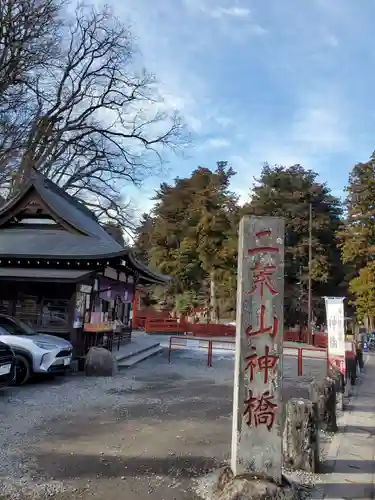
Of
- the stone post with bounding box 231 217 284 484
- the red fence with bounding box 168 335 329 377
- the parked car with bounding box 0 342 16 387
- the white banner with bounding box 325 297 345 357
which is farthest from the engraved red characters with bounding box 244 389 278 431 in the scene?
the red fence with bounding box 168 335 329 377

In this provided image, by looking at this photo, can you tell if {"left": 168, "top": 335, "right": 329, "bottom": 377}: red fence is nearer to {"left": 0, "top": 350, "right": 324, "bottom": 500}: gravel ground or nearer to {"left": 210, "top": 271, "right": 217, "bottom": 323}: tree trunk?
{"left": 0, "top": 350, "right": 324, "bottom": 500}: gravel ground

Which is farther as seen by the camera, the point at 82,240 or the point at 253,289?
the point at 82,240

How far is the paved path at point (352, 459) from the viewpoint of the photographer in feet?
15.3

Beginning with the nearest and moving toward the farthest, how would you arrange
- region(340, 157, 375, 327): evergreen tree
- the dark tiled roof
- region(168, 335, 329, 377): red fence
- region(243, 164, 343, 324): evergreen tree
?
the dark tiled roof < region(168, 335, 329, 377): red fence < region(340, 157, 375, 327): evergreen tree < region(243, 164, 343, 324): evergreen tree

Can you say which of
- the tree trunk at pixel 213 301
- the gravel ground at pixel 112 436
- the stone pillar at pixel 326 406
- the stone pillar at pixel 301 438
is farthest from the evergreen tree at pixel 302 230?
the stone pillar at pixel 301 438

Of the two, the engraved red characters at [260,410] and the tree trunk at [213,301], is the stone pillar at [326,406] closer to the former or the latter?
the engraved red characters at [260,410]

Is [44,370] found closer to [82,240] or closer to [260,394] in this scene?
[82,240]

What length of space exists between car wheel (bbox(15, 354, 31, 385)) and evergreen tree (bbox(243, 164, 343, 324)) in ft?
89.7

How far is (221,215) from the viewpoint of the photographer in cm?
3847

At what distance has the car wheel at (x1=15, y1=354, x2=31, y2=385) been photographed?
32.3ft

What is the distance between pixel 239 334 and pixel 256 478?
1379mm

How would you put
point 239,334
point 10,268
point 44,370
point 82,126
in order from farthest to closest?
1. point 82,126
2. point 10,268
3. point 44,370
4. point 239,334

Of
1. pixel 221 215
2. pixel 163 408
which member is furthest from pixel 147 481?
pixel 221 215

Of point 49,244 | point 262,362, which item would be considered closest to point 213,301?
point 49,244
